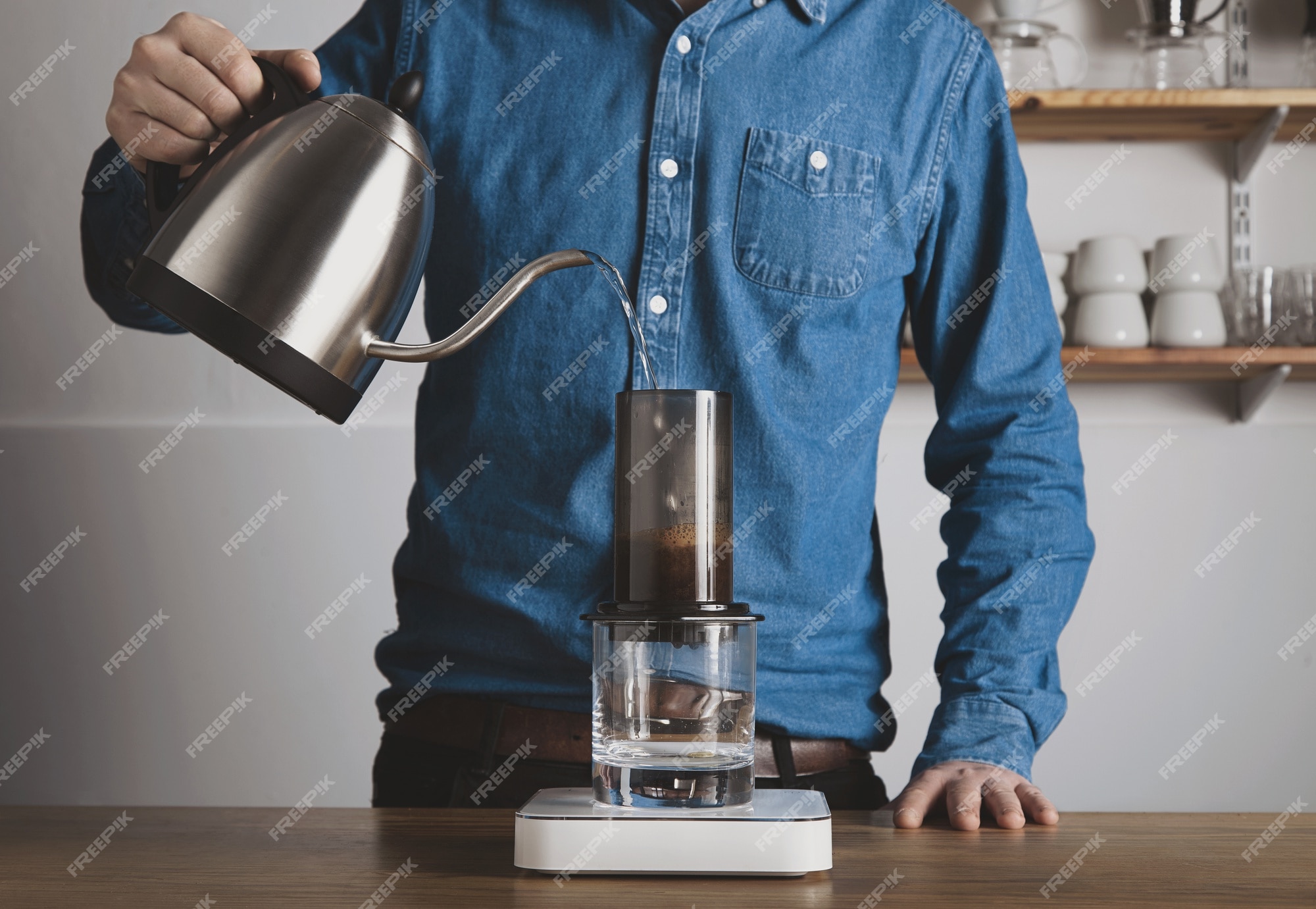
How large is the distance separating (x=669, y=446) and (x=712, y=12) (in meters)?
0.54

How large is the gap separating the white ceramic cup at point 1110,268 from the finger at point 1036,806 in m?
1.20

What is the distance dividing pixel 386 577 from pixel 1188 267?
4.62 feet

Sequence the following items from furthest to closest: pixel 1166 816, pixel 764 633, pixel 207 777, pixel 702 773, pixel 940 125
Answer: pixel 207 777 → pixel 940 125 → pixel 764 633 → pixel 1166 816 → pixel 702 773

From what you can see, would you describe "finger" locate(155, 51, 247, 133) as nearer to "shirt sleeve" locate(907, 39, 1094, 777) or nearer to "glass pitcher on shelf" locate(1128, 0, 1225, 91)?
"shirt sleeve" locate(907, 39, 1094, 777)

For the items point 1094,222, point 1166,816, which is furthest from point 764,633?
point 1094,222

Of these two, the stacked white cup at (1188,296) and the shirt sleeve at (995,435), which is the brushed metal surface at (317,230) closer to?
the shirt sleeve at (995,435)

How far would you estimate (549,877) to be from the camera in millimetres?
618

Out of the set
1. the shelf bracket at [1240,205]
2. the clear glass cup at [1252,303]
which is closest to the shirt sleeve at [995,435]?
the clear glass cup at [1252,303]

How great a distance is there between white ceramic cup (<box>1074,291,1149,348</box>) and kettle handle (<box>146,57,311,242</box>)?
55.5 inches

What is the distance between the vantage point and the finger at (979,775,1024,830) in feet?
2.57

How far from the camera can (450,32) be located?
109cm

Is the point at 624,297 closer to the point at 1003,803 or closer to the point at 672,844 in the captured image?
the point at 672,844

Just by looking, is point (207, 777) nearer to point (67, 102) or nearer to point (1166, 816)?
point (67, 102)

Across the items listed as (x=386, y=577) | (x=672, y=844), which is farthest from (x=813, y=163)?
(x=386, y=577)
